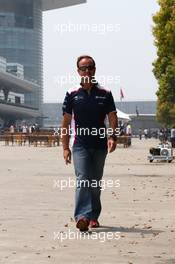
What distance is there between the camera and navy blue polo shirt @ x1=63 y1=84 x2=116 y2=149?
830 centimetres

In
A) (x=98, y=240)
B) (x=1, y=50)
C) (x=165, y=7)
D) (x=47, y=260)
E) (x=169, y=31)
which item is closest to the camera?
(x=47, y=260)

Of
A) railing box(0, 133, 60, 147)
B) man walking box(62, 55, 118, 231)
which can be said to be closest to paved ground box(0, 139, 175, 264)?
man walking box(62, 55, 118, 231)

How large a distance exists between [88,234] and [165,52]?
25.2 metres

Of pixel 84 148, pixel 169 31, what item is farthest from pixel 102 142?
pixel 169 31

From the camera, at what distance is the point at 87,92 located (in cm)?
834

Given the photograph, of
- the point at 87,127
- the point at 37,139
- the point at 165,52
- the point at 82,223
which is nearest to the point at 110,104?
the point at 87,127

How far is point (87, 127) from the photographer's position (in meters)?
8.33

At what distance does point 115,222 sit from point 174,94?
38.2m

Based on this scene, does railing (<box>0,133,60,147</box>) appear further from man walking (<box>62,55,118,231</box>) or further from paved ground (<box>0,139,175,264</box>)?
man walking (<box>62,55,118,231</box>)

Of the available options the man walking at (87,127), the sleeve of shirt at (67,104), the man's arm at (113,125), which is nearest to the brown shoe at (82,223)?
the man walking at (87,127)

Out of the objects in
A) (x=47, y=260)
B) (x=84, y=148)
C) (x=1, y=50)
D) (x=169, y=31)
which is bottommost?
(x=47, y=260)

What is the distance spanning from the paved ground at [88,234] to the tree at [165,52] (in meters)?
13.5

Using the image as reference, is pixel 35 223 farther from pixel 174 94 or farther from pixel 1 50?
pixel 1 50

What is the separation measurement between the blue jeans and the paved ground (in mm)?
284
